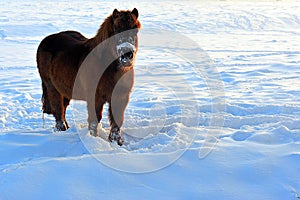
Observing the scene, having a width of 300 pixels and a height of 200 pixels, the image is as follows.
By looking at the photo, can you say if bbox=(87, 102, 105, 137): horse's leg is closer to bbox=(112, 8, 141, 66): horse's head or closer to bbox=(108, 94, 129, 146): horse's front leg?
bbox=(108, 94, 129, 146): horse's front leg

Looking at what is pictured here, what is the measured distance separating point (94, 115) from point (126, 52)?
39.7 inches

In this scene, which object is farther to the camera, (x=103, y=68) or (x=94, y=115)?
(x=94, y=115)

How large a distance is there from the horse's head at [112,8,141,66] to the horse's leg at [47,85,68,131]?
1.67m

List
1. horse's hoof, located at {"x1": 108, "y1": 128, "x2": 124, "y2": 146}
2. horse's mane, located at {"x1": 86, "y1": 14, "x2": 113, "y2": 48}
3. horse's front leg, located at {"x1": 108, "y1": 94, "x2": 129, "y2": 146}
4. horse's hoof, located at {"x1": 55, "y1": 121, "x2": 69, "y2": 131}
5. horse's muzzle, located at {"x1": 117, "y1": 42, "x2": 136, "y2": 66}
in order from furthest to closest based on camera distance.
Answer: horse's hoof, located at {"x1": 55, "y1": 121, "x2": 69, "y2": 131} → horse's hoof, located at {"x1": 108, "y1": 128, "x2": 124, "y2": 146} → horse's front leg, located at {"x1": 108, "y1": 94, "x2": 129, "y2": 146} → horse's mane, located at {"x1": 86, "y1": 14, "x2": 113, "y2": 48} → horse's muzzle, located at {"x1": 117, "y1": 42, "x2": 136, "y2": 66}

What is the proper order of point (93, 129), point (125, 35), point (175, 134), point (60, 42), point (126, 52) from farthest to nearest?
point (60, 42) < point (93, 129) < point (175, 134) < point (125, 35) < point (126, 52)

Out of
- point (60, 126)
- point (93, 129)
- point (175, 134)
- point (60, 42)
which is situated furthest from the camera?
point (60, 126)

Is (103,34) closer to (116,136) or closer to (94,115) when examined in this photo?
(94,115)

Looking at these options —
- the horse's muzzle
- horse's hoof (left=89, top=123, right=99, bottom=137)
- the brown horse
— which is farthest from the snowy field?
the horse's muzzle

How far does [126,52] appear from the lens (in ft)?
10.5

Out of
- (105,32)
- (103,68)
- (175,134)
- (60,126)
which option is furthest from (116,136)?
(105,32)

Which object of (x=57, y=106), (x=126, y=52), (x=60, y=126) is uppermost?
(x=126, y=52)

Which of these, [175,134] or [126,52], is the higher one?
[126,52]

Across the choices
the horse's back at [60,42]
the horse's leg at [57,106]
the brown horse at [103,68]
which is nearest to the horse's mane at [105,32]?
the brown horse at [103,68]

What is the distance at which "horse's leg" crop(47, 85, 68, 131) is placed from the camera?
4.66 metres
